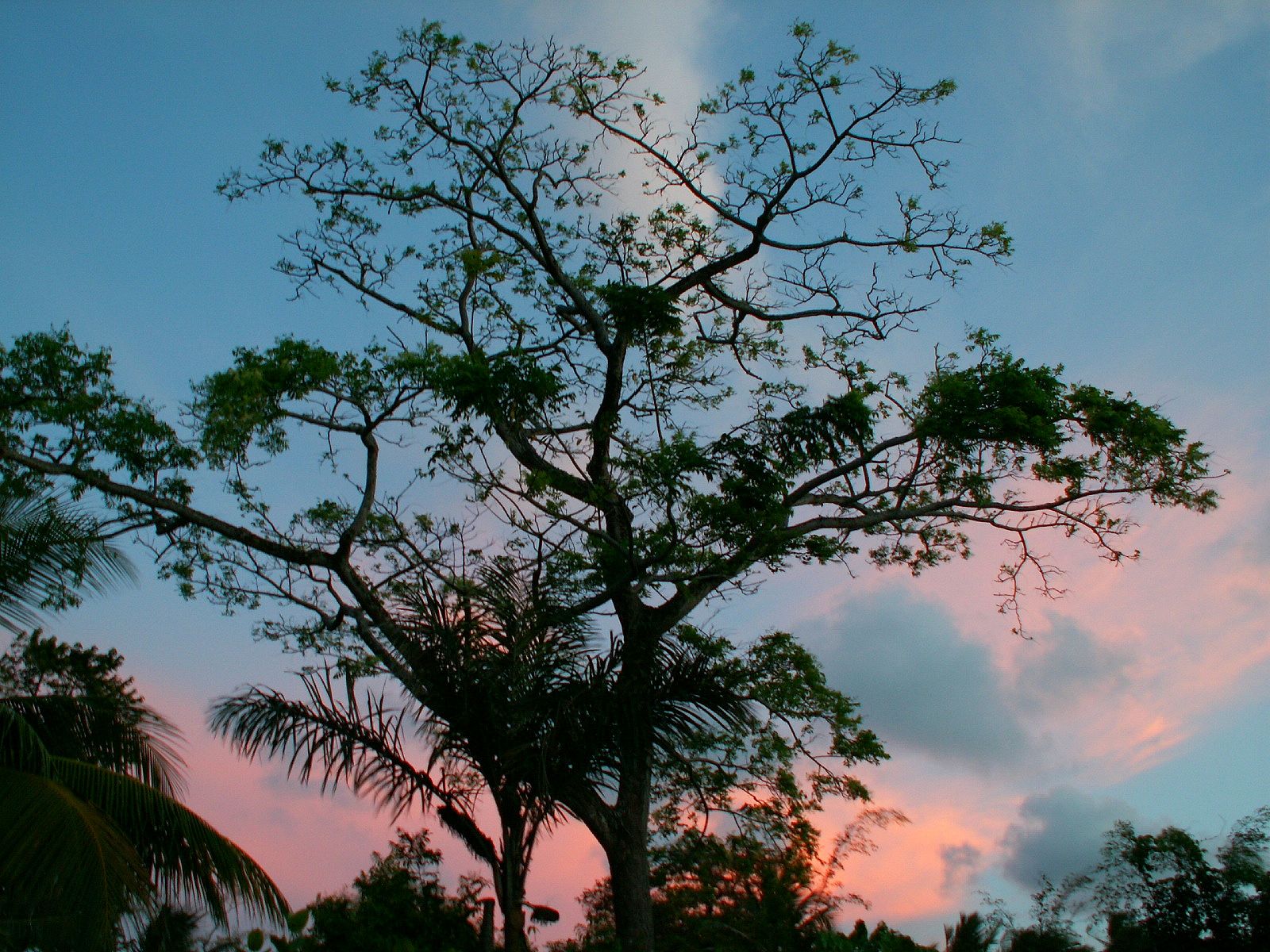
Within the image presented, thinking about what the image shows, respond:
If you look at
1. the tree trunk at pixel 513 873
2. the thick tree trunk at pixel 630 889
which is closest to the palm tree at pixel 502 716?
the tree trunk at pixel 513 873

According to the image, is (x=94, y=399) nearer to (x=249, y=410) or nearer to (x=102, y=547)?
(x=249, y=410)

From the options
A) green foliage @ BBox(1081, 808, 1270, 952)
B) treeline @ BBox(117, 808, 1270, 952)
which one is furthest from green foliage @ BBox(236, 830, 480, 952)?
green foliage @ BBox(1081, 808, 1270, 952)

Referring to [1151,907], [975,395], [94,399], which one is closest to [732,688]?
→ [975,395]

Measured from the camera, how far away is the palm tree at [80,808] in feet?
16.6

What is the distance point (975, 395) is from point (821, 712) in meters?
3.52

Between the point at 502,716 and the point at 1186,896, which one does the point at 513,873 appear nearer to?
the point at 502,716

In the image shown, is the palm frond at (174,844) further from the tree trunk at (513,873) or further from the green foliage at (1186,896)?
the green foliage at (1186,896)

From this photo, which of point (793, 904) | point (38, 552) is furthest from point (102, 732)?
Result: point (793, 904)

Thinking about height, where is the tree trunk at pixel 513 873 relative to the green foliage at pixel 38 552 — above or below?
below

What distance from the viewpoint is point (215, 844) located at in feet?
20.4

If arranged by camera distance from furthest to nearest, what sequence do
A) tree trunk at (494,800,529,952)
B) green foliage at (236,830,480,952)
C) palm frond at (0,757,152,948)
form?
green foliage at (236,830,480,952) < tree trunk at (494,800,529,952) < palm frond at (0,757,152,948)

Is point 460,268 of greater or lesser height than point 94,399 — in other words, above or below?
above

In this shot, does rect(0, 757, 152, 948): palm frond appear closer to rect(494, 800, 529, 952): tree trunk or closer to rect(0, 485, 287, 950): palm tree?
rect(0, 485, 287, 950): palm tree

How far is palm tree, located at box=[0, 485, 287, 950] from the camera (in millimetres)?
5055
